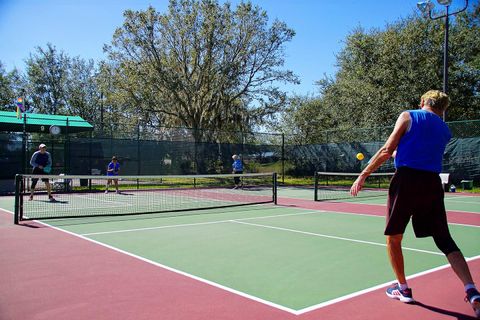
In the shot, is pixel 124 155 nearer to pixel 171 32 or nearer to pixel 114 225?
pixel 171 32

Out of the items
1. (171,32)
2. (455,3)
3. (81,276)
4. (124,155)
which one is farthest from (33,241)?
(171,32)

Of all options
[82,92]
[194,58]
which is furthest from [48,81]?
[194,58]

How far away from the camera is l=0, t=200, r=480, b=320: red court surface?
3527 millimetres

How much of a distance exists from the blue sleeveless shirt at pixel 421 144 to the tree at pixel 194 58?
1948 centimetres

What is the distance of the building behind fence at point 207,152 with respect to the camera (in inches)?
703

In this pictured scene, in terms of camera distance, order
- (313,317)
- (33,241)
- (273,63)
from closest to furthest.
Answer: (313,317)
(33,241)
(273,63)

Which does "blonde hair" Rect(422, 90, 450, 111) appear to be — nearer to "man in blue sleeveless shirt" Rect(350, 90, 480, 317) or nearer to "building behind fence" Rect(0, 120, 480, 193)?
"man in blue sleeveless shirt" Rect(350, 90, 480, 317)

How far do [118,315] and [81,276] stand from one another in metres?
1.38

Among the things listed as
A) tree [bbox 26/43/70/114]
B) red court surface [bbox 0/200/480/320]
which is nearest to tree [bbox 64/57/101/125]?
tree [bbox 26/43/70/114]

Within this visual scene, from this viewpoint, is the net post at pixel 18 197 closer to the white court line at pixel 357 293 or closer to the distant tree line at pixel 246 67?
the white court line at pixel 357 293

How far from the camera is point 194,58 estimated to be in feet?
80.5

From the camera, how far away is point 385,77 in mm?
24359

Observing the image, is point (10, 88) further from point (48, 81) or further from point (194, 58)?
point (194, 58)

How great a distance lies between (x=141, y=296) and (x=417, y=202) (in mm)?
2675
